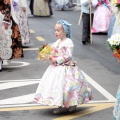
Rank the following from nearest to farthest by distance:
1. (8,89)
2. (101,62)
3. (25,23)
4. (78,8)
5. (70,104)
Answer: (70,104) < (8,89) < (101,62) < (25,23) < (78,8)

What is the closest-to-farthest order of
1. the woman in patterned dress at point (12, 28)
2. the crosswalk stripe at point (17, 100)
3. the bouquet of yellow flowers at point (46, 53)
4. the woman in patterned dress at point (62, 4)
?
the bouquet of yellow flowers at point (46, 53), the crosswalk stripe at point (17, 100), the woman in patterned dress at point (12, 28), the woman in patterned dress at point (62, 4)

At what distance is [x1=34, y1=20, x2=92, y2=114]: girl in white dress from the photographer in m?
7.95

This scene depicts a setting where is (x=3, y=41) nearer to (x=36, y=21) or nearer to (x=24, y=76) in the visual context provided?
(x=24, y=76)

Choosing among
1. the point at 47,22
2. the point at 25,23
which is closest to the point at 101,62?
the point at 25,23

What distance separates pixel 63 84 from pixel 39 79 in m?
2.86

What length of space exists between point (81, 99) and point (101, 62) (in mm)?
4974

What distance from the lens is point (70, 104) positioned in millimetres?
7961

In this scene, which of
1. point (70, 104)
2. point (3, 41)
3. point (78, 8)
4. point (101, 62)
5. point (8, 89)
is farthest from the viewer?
point (78, 8)

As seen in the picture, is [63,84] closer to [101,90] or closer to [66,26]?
[66,26]

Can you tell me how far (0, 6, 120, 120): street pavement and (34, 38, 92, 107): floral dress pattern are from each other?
24 cm

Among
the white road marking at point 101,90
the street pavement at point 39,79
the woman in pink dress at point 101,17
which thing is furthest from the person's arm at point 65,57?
the woman in pink dress at point 101,17

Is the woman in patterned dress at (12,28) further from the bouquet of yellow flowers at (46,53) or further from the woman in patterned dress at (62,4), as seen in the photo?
the woman in patterned dress at (62,4)

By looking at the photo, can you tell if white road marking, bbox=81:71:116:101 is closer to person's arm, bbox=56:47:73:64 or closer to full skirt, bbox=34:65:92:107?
full skirt, bbox=34:65:92:107

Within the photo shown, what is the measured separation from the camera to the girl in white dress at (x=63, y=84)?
795 centimetres
